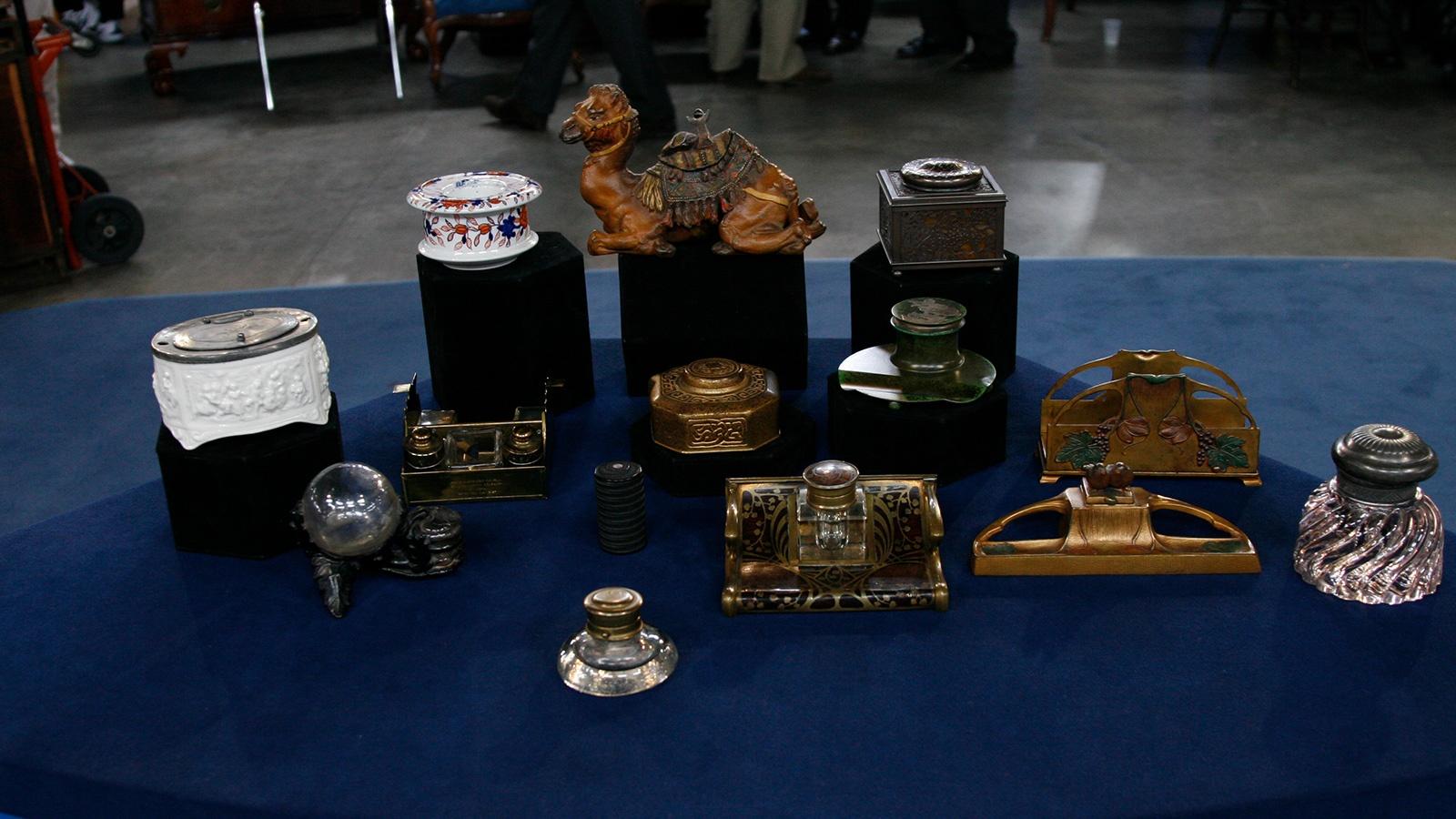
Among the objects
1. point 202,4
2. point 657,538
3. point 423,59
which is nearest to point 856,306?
point 657,538

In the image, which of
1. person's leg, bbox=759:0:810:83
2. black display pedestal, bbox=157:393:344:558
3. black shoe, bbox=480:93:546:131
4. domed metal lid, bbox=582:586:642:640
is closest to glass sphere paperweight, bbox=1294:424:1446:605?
domed metal lid, bbox=582:586:642:640

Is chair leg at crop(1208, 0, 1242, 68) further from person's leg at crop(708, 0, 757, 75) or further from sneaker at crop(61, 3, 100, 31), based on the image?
sneaker at crop(61, 3, 100, 31)

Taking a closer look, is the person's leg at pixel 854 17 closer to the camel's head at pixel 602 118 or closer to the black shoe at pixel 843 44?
the black shoe at pixel 843 44

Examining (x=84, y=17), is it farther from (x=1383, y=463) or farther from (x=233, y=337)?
(x=1383, y=463)

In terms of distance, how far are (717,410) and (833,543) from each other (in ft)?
1.09

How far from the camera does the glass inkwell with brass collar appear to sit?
2.06 meters

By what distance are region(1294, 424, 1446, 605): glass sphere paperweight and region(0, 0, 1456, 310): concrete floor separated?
268 centimetres

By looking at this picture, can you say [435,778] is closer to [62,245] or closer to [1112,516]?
[1112,516]

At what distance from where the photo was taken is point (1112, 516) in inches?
72.6

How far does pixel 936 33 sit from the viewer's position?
7.26 meters

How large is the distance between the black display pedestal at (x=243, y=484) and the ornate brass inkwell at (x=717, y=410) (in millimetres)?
472

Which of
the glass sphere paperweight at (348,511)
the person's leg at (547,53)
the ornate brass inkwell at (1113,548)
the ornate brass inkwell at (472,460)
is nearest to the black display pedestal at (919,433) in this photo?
the ornate brass inkwell at (1113,548)

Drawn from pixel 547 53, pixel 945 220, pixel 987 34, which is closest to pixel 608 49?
pixel 547 53

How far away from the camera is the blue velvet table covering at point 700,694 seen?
4.86 feet
